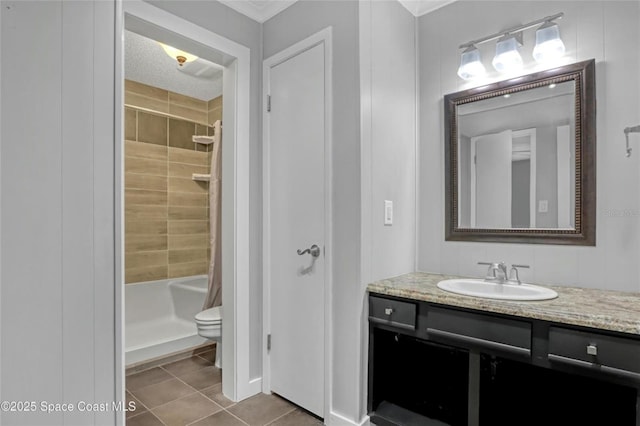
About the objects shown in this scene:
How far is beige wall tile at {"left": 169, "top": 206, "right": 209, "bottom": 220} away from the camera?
146 inches

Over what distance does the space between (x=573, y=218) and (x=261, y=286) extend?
182cm

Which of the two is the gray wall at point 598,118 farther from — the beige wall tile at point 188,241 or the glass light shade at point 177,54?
the beige wall tile at point 188,241

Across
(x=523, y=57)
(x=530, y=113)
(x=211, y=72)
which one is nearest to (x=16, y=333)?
(x=530, y=113)

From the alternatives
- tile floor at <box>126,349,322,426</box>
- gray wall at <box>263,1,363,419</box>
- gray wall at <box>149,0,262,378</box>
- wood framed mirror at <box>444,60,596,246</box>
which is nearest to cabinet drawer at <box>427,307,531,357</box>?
gray wall at <box>263,1,363,419</box>

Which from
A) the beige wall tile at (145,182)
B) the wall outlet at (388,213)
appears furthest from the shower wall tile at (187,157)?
the wall outlet at (388,213)

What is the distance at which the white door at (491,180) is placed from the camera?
1.98 m

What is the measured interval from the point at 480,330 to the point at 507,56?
1439 mm

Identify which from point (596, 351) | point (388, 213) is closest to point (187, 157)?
point (388, 213)

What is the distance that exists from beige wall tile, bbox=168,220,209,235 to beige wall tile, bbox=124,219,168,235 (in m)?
0.08

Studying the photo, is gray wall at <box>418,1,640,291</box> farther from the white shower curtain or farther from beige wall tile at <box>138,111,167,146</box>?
beige wall tile at <box>138,111,167,146</box>

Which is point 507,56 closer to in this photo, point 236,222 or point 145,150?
point 236,222

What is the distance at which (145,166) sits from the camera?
349 cm

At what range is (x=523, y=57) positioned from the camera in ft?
6.32

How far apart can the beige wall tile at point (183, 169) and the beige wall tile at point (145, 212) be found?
1.25ft
